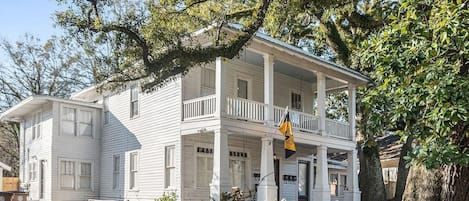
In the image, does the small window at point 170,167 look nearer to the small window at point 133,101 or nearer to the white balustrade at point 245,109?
the white balustrade at point 245,109

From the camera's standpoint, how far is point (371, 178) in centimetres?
2442

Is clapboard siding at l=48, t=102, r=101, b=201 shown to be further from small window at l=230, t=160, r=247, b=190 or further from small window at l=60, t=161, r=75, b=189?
small window at l=230, t=160, r=247, b=190

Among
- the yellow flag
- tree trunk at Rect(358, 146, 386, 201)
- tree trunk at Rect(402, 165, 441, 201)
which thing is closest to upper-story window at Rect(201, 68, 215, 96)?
the yellow flag

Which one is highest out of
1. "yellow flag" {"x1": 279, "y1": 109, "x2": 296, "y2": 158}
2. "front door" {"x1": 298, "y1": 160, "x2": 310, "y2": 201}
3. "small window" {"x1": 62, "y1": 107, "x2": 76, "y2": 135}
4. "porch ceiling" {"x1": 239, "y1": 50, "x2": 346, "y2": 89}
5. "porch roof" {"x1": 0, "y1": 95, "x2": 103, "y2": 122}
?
"porch ceiling" {"x1": 239, "y1": 50, "x2": 346, "y2": 89}

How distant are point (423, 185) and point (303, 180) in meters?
16.6

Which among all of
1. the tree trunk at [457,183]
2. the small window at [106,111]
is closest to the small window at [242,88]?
the small window at [106,111]

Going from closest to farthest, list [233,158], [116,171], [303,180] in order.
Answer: [233,158] → [116,171] → [303,180]

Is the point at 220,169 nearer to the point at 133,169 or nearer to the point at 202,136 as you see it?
the point at 202,136

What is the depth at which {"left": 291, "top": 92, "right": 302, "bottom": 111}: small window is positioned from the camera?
23212 millimetres

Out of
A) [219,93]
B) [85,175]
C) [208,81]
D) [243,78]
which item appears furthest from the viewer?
Answer: [85,175]

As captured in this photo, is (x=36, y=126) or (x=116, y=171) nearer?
(x=116, y=171)

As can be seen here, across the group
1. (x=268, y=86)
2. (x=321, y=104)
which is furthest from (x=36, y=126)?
(x=321, y=104)

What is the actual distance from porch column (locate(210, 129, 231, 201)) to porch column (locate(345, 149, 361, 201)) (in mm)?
7044

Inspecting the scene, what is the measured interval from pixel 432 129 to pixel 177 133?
498 inches
